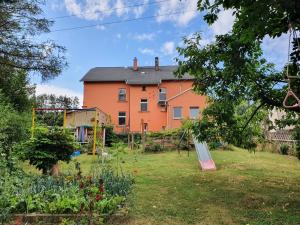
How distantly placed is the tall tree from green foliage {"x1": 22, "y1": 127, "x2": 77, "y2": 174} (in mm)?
6131

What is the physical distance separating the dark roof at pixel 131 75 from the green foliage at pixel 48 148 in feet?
86.2

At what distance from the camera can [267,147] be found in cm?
2091

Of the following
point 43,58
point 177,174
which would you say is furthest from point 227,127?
point 43,58

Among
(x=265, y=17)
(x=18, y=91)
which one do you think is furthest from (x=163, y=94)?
(x=265, y=17)

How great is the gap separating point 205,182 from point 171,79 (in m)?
25.9

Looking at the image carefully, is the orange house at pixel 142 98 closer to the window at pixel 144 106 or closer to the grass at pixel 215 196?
the window at pixel 144 106

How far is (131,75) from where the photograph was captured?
3688cm

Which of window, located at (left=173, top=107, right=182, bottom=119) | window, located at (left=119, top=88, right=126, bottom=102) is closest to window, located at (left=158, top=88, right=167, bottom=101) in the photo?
window, located at (left=173, top=107, right=182, bottom=119)

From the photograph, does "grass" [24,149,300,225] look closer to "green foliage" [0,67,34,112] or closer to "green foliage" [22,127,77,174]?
"green foliage" [22,127,77,174]

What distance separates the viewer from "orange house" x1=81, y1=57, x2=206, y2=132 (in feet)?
109

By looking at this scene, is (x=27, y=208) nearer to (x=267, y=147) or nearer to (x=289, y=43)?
(x=289, y=43)

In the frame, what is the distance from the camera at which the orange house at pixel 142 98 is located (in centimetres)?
3322

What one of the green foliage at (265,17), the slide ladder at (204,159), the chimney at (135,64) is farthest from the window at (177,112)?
the green foliage at (265,17)

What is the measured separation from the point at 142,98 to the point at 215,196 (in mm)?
27439
